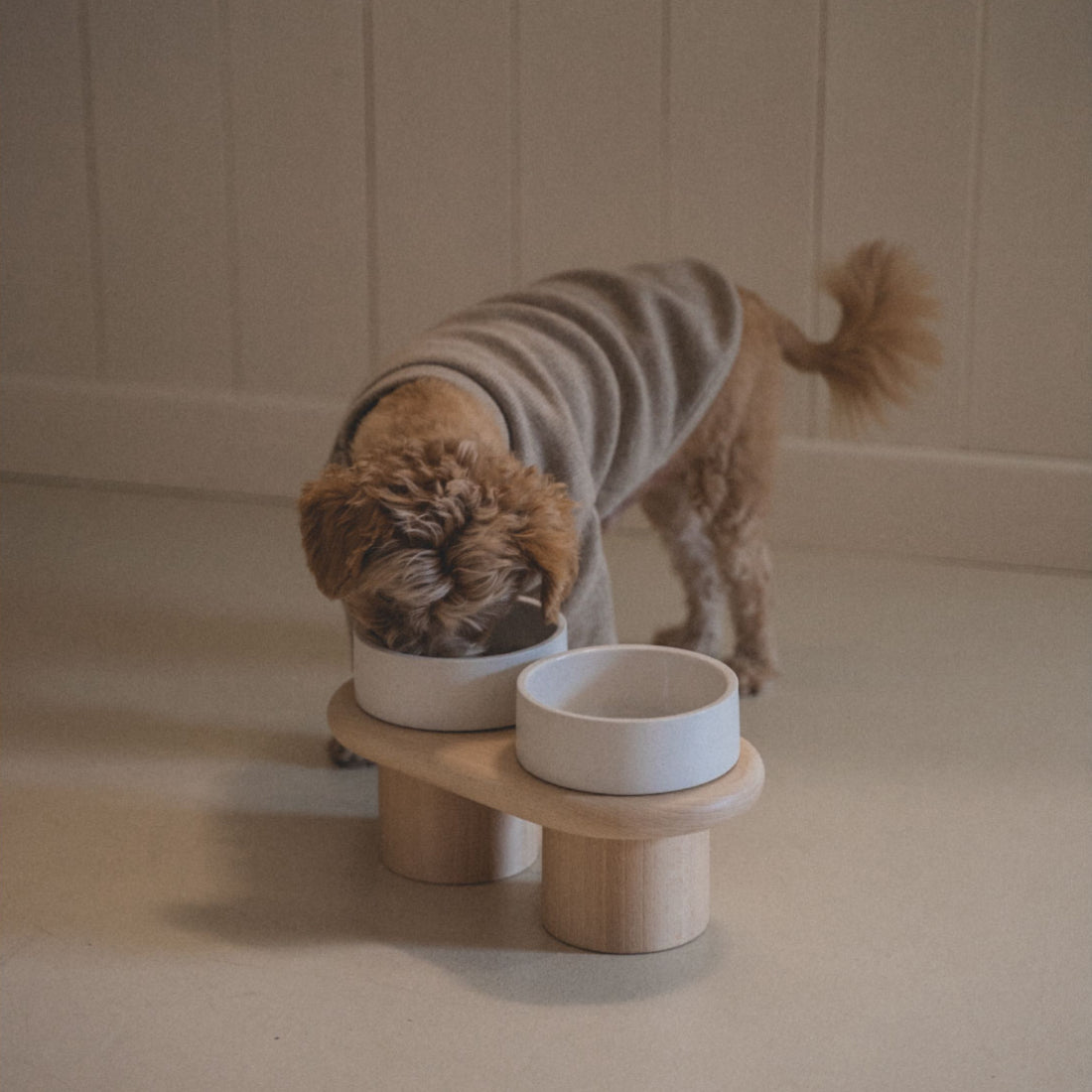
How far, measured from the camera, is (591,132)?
9.73 feet

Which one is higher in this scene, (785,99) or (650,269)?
(785,99)

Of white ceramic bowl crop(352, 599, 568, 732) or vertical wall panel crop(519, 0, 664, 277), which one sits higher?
vertical wall panel crop(519, 0, 664, 277)

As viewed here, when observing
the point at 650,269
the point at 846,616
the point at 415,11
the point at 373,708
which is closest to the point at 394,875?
the point at 373,708

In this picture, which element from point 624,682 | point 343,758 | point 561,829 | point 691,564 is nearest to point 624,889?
point 561,829

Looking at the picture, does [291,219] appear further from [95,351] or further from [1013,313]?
[1013,313]

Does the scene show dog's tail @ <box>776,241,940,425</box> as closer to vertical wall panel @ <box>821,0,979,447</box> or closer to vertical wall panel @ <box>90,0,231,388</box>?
vertical wall panel @ <box>821,0,979,447</box>

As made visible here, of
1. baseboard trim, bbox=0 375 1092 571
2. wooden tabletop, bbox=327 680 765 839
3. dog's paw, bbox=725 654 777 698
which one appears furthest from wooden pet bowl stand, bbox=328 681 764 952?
baseboard trim, bbox=0 375 1092 571

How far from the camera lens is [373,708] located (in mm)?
1649

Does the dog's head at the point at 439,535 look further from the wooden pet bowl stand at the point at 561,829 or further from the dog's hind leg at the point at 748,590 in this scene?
the dog's hind leg at the point at 748,590

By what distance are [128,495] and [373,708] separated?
1.89 m

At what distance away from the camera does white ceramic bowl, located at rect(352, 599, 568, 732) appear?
1.58 metres

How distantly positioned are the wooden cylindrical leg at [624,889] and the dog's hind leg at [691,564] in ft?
2.72

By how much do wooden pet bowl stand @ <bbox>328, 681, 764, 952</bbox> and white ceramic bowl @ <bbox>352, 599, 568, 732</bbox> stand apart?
0.05 feet

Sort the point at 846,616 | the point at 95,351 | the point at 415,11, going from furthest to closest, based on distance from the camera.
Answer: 1. the point at 95,351
2. the point at 415,11
3. the point at 846,616
